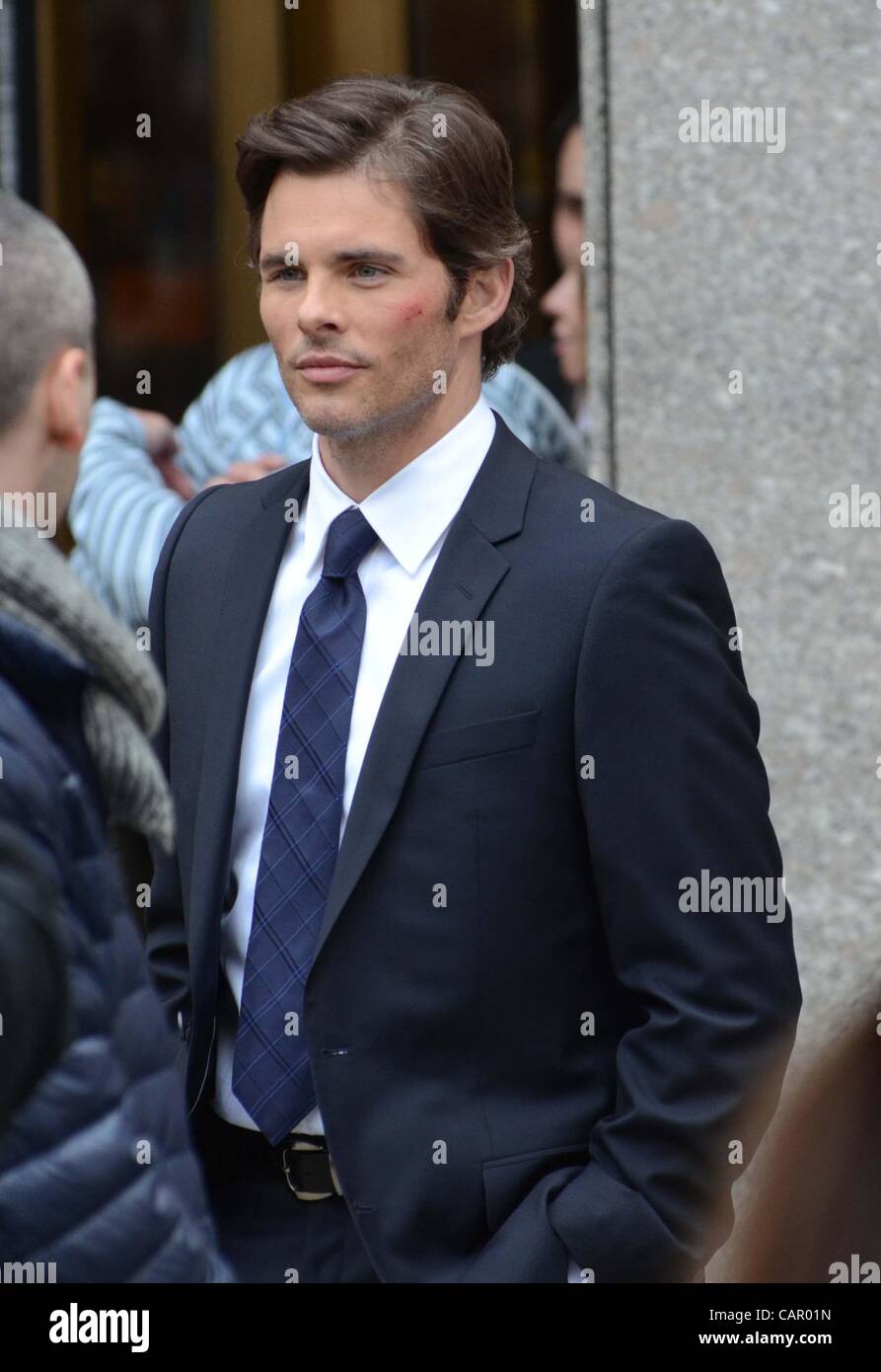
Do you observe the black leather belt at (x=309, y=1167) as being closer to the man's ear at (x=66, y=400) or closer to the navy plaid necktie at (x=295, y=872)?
the navy plaid necktie at (x=295, y=872)

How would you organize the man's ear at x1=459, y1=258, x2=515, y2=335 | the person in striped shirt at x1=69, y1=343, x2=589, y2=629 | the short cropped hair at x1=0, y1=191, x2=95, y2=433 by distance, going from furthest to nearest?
the person in striped shirt at x1=69, y1=343, x2=589, y2=629 < the man's ear at x1=459, y1=258, x2=515, y2=335 < the short cropped hair at x1=0, y1=191, x2=95, y2=433

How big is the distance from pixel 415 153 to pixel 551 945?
3.73 feet

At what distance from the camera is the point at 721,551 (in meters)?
4.87

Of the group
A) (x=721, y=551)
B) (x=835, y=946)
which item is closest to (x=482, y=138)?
(x=721, y=551)

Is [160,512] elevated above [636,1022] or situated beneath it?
elevated above

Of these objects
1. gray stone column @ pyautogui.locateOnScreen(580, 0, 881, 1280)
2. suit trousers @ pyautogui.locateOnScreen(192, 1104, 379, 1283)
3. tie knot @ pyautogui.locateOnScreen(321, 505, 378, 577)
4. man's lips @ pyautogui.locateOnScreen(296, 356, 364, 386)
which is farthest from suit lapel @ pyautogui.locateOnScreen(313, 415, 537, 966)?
gray stone column @ pyautogui.locateOnScreen(580, 0, 881, 1280)

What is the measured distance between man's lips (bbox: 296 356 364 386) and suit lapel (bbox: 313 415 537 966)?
24 centimetres

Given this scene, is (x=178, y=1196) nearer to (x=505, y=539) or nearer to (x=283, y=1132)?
(x=283, y=1132)

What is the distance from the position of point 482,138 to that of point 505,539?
638 mm

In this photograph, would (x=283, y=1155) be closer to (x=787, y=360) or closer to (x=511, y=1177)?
(x=511, y=1177)

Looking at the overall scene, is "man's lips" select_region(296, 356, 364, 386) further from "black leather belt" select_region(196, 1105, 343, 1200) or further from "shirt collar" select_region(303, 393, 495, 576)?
Result: "black leather belt" select_region(196, 1105, 343, 1200)

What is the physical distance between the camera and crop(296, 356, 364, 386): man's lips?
2916 millimetres

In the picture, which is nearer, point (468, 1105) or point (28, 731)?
point (28, 731)
